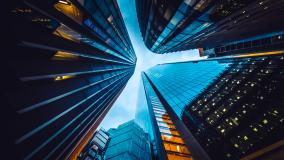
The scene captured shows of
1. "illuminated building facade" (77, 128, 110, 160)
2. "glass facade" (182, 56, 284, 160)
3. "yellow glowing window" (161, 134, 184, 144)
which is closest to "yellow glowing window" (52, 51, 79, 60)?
"yellow glowing window" (161, 134, 184, 144)

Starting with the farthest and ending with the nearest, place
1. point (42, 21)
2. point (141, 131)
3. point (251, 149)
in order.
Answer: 1. point (141, 131)
2. point (251, 149)
3. point (42, 21)

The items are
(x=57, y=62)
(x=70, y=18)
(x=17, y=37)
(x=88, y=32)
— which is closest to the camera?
(x=17, y=37)

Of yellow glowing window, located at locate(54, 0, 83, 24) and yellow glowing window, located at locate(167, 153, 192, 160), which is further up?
yellow glowing window, located at locate(54, 0, 83, 24)

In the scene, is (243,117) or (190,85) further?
(190,85)

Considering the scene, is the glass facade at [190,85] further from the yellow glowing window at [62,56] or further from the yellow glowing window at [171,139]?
the yellow glowing window at [62,56]

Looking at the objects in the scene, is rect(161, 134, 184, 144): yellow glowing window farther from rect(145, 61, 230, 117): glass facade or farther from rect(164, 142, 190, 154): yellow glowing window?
rect(145, 61, 230, 117): glass facade

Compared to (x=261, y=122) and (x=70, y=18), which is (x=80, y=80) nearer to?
(x=70, y=18)

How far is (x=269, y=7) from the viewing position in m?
13.6

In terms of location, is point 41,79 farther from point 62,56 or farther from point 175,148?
point 175,148

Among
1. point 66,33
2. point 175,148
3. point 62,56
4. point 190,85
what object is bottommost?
point 175,148

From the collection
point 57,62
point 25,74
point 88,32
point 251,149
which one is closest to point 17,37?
point 25,74

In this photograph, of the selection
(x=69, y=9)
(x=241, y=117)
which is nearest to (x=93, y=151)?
(x=69, y=9)

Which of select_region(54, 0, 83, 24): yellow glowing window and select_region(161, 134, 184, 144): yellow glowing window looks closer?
select_region(54, 0, 83, 24): yellow glowing window

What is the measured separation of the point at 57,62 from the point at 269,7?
21.7m
